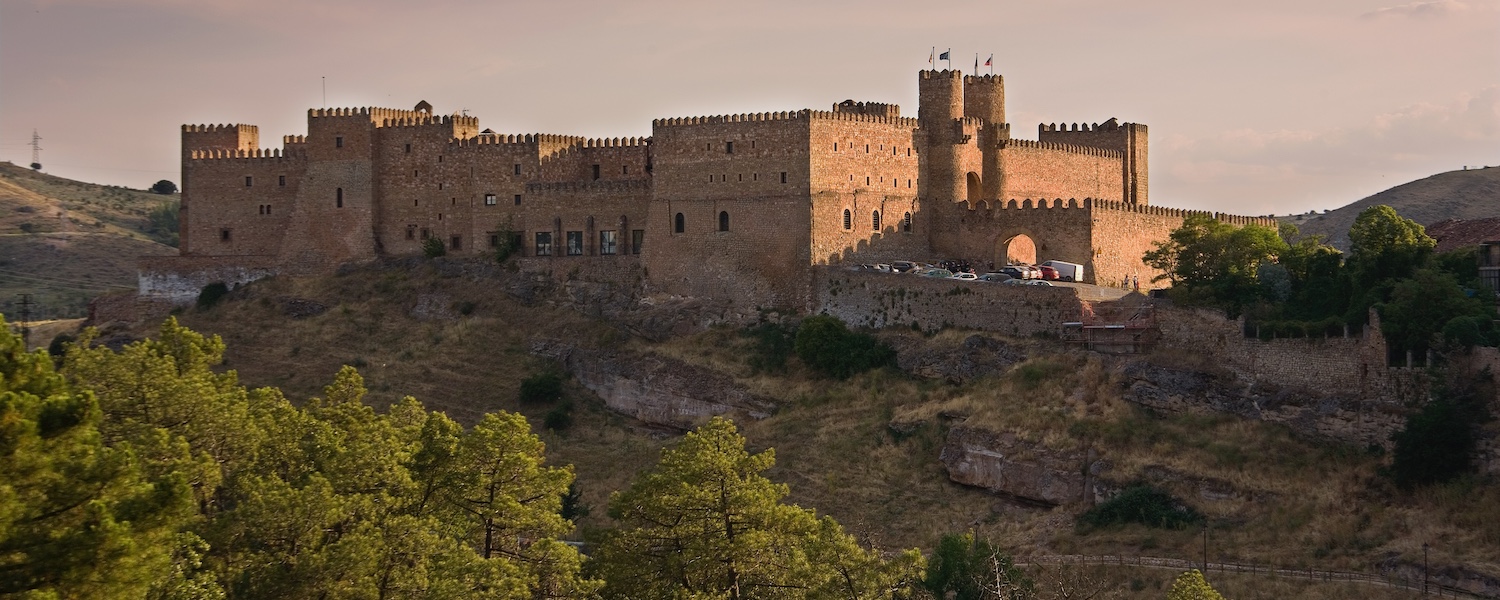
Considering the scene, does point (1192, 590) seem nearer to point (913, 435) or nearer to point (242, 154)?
point (913, 435)

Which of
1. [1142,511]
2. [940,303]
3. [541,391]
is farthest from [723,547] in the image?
[541,391]

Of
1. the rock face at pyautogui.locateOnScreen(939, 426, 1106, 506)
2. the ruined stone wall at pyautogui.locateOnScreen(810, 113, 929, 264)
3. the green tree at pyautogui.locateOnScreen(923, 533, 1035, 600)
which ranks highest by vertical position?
the ruined stone wall at pyautogui.locateOnScreen(810, 113, 929, 264)

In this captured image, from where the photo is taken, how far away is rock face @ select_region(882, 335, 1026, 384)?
167ft

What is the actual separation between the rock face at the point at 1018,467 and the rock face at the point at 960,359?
3.38 metres

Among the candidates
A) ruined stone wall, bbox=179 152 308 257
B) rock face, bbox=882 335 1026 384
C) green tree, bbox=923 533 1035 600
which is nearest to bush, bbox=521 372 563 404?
rock face, bbox=882 335 1026 384

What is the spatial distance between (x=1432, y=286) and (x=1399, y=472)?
16.2 feet

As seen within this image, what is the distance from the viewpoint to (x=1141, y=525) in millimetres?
43000

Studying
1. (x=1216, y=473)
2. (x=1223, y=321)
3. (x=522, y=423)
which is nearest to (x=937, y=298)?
(x=1223, y=321)

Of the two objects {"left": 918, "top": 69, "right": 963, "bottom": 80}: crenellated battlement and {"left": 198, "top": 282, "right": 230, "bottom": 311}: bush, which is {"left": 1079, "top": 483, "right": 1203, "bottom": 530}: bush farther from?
{"left": 198, "top": 282, "right": 230, "bottom": 311}: bush

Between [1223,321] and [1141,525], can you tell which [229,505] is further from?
[1223,321]

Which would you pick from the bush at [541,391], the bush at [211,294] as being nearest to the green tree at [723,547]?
the bush at [541,391]

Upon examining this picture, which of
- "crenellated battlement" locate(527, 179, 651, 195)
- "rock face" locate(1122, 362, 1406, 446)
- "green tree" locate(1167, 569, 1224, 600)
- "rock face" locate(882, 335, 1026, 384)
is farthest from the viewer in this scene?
"crenellated battlement" locate(527, 179, 651, 195)

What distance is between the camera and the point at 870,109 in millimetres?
59156

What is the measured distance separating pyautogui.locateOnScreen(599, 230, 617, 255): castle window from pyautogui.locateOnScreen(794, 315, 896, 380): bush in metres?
10.4
